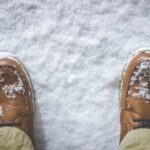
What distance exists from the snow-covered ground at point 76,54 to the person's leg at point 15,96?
34 mm

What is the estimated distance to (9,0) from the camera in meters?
1.11

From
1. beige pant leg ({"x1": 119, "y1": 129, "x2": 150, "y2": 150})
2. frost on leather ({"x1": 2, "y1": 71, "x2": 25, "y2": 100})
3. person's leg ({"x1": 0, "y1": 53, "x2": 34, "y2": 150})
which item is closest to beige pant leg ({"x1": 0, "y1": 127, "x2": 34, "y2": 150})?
person's leg ({"x1": 0, "y1": 53, "x2": 34, "y2": 150})

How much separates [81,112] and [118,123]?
13 cm

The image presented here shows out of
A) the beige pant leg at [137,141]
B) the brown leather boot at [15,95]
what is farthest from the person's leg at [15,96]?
the beige pant leg at [137,141]

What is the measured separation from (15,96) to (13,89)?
2 cm

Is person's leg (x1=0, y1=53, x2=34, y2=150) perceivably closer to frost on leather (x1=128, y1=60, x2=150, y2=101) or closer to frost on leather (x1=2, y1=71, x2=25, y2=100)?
frost on leather (x1=2, y1=71, x2=25, y2=100)

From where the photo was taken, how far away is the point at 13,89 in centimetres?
112

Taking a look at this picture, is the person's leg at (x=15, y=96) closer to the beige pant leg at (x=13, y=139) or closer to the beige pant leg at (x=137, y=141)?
the beige pant leg at (x=13, y=139)

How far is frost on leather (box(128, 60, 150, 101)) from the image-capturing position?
1.07 m

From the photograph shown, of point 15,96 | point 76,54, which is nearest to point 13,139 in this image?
point 15,96

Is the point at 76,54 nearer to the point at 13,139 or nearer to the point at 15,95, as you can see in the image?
the point at 15,95

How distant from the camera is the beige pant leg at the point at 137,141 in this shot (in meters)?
0.95

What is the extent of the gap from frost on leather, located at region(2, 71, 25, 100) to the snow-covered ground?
5 centimetres

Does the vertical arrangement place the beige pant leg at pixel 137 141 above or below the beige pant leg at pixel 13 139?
below
